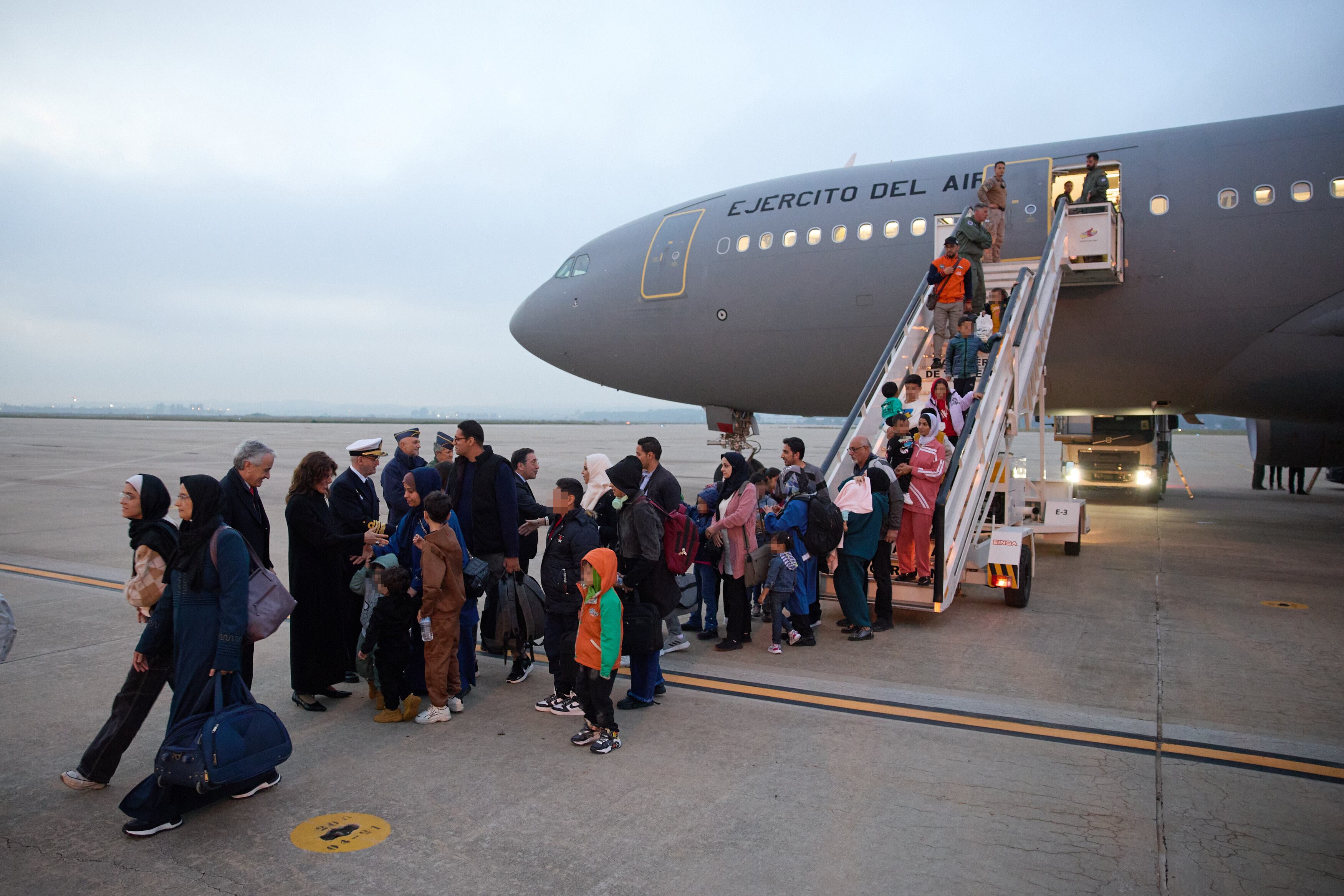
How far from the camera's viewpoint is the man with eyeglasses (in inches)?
273

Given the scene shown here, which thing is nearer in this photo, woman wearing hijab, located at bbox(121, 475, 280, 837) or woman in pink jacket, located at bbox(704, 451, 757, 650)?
woman wearing hijab, located at bbox(121, 475, 280, 837)

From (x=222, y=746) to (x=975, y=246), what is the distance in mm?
9044

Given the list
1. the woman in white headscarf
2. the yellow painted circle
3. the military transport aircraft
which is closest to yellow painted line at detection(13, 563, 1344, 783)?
the woman in white headscarf

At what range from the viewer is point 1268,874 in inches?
129

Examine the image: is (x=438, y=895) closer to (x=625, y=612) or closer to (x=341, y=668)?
(x=625, y=612)

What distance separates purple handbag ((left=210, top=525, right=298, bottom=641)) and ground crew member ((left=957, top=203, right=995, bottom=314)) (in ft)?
26.3

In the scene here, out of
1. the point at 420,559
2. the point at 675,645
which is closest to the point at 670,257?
the point at 675,645

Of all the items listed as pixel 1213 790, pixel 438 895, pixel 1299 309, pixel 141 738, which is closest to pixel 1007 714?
pixel 1213 790

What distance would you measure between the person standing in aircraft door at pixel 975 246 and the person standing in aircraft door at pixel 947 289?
0.20 ft

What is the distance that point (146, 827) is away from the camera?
3627 mm

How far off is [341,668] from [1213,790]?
492 cm

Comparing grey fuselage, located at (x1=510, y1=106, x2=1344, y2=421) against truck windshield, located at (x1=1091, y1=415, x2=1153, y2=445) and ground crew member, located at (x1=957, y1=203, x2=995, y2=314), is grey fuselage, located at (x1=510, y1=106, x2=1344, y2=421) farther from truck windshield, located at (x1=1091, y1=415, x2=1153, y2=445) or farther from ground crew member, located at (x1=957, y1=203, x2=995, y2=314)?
truck windshield, located at (x1=1091, y1=415, x2=1153, y2=445)

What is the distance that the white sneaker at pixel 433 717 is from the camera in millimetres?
4996

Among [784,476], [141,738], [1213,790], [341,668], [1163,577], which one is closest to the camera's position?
[1213,790]
